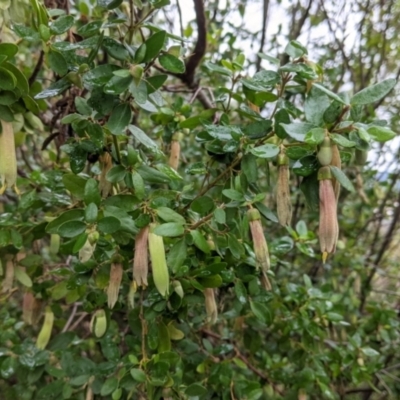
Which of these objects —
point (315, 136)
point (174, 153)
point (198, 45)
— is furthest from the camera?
point (198, 45)

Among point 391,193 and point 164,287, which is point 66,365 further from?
point 391,193

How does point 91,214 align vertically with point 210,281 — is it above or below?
above

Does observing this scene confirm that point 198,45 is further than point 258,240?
Yes

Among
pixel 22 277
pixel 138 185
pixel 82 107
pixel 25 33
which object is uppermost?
pixel 25 33

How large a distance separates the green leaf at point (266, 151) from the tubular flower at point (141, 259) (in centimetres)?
18

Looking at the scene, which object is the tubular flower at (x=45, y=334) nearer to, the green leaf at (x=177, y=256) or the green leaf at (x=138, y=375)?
the green leaf at (x=138, y=375)

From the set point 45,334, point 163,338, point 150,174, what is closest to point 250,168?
point 150,174

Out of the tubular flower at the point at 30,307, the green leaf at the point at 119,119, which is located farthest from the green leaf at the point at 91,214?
the tubular flower at the point at 30,307

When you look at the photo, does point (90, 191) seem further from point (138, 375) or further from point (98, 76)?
point (138, 375)

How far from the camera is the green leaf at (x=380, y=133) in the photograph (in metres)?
0.51

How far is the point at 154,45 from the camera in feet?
1.83

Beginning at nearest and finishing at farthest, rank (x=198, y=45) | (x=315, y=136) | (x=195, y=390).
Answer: (x=315, y=136), (x=195, y=390), (x=198, y=45)

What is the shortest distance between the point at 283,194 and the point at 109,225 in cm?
25

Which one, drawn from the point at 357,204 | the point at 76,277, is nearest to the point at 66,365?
the point at 76,277
